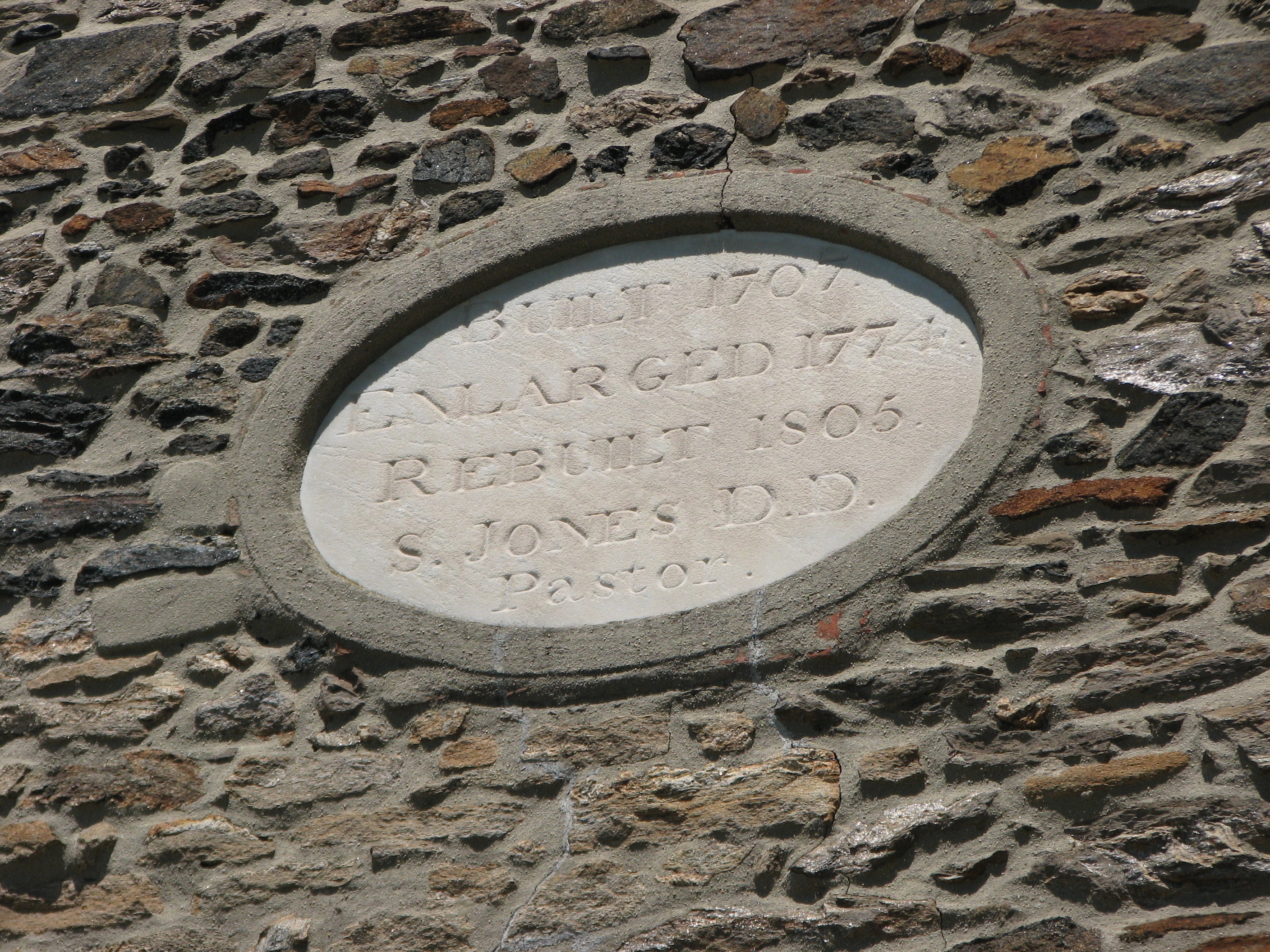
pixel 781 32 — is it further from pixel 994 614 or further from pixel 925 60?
pixel 994 614

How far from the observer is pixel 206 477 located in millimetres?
3203

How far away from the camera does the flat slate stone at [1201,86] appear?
3047mm

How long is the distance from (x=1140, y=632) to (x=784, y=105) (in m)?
1.65

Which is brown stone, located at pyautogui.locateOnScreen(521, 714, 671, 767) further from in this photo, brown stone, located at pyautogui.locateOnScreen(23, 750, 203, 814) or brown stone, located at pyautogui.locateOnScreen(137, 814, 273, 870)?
brown stone, located at pyautogui.locateOnScreen(23, 750, 203, 814)

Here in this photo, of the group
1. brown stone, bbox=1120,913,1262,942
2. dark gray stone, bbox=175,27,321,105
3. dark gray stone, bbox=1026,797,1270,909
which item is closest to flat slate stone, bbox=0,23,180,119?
dark gray stone, bbox=175,27,321,105

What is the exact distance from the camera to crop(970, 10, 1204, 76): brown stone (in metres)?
3.23

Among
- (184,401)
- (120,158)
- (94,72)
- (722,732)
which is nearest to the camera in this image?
(722,732)

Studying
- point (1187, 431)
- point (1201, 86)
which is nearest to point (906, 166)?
point (1201, 86)

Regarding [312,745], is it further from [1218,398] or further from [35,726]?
[1218,398]

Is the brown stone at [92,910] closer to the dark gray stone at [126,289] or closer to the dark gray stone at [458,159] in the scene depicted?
the dark gray stone at [126,289]

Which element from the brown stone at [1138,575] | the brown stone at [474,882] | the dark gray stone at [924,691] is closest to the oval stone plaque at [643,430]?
the dark gray stone at [924,691]

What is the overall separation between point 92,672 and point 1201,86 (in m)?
2.90

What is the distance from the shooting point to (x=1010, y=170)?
10.3 feet

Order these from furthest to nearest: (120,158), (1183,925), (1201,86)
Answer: (120,158) < (1201,86) < (1183,925)
